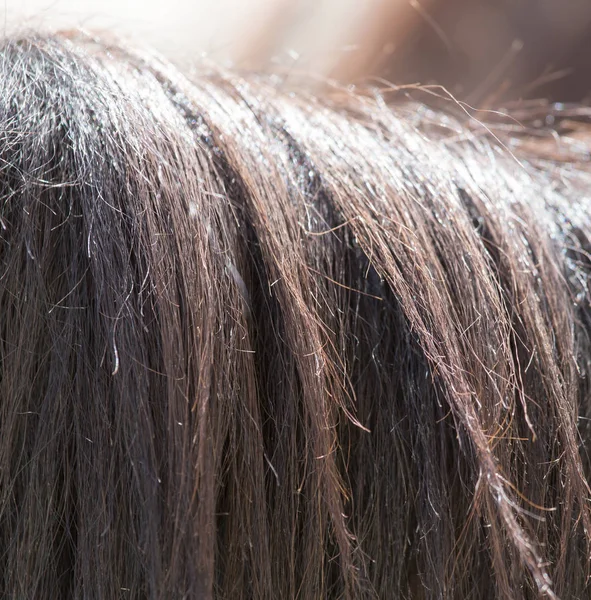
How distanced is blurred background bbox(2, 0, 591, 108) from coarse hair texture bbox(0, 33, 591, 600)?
164cm

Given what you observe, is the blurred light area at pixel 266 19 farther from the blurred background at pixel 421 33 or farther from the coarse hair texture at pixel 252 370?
the coarse hair texture at pixel 252 370

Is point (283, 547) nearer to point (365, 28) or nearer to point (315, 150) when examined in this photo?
point (315, 150)

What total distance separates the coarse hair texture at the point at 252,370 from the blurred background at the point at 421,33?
1.64m

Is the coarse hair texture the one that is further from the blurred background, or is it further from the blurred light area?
the blurred light area

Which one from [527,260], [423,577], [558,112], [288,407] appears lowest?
[423,577]

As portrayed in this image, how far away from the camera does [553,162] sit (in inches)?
27.7

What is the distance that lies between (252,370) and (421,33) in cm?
221

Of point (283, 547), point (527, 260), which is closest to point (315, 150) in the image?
point (527, 260)

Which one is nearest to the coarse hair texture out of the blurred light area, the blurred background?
the blurred background

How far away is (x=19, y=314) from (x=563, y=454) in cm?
39

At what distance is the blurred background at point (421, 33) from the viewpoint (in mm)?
2141

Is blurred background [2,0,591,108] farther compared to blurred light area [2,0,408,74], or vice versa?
blurred light area [2,0,408,74]

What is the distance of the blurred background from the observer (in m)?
2.14

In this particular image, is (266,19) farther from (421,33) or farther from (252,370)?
(252,370)
